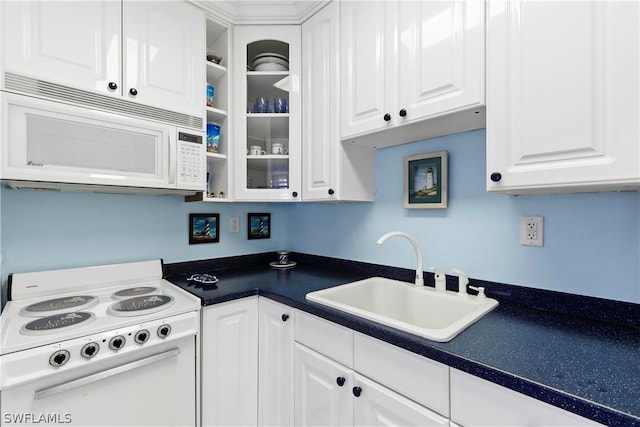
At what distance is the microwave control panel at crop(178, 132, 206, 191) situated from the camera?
154 cm

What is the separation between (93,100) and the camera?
1.31m

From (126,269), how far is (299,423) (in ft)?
3.93

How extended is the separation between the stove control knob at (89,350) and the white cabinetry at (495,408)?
3.94 ft

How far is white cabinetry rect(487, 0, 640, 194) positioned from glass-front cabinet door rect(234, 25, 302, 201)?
42.7 inches

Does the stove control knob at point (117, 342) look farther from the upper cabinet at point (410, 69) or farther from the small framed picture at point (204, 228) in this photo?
the upper cabinet at point (410, 69)

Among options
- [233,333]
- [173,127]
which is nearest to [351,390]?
[233,333]

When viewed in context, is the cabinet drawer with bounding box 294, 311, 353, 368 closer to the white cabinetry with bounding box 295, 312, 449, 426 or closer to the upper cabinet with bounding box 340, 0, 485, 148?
the white cabinetry with bounding box 295, 312, 449, 426

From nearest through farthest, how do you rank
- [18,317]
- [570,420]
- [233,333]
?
[570,420], [18,317], [233,333]

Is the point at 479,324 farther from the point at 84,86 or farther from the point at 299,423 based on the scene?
the point at 84,86

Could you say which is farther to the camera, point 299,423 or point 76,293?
point 76,293

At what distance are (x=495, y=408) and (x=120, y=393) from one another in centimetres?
129

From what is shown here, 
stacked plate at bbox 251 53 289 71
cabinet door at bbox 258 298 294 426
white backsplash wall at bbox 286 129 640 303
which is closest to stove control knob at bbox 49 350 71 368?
cabinet door at bbox 258 298 294 426

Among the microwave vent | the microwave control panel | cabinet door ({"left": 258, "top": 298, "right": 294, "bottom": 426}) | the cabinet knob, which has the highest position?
the microwave vent

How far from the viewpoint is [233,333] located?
1466mm
